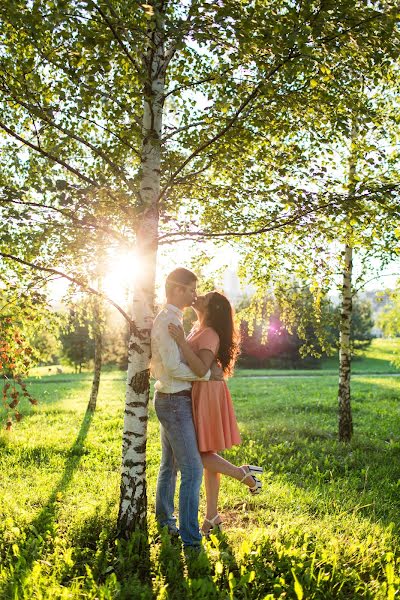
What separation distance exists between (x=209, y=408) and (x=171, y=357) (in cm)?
69

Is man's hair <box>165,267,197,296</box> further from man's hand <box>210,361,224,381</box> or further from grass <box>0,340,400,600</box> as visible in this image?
grass <box>0,340,400,600</box>

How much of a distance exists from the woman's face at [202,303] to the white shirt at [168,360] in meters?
0.36

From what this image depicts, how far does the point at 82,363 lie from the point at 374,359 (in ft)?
105

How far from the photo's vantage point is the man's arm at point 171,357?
4848 millimetres

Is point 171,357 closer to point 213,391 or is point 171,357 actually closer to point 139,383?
point 139,383

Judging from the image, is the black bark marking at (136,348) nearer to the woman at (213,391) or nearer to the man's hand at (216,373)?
the woman at (213,391)

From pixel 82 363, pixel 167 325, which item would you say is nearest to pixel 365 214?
pixel 167 325

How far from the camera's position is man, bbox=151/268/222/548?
484 centimetres

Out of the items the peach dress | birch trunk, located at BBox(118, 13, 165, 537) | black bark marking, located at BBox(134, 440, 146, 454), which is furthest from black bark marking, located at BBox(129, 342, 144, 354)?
black bark marking, located at BBox(134, 440, 146, 454)

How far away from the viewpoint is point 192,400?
16.8ft

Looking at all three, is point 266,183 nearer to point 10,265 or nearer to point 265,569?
point 10,265

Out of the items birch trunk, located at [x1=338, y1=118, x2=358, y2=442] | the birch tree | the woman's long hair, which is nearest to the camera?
the birch tree

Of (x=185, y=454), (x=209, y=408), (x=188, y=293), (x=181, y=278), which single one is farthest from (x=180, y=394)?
(x=181, y=278)

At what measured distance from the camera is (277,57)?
4246 millimetres
